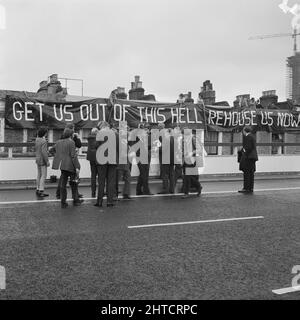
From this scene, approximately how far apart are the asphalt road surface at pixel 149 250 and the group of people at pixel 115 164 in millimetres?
623

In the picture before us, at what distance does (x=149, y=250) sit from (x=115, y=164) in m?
4.28

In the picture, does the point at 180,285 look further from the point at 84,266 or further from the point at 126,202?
the point at 126,202

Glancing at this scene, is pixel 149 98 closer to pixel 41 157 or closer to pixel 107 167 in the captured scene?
pixel 41 157

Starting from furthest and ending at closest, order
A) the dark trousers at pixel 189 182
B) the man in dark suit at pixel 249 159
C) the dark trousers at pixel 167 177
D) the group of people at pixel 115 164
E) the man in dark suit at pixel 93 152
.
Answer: the man in dark suit at pixel 249 159
the dark trousers at pixel 167 177
the dark trousers at pixel 189 182
the man in dark suit at pixel 93 152
the group of people at pixel 115 164

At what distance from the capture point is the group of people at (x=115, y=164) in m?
10.0

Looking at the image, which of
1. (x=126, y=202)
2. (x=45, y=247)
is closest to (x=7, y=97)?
(x=126, y=202)

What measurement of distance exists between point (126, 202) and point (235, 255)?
495 centimetres

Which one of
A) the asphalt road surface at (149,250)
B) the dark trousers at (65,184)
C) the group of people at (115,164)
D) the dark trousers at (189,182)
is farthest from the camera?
the dark trousers at (189,182)

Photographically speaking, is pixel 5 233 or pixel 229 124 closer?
pixel 5 233

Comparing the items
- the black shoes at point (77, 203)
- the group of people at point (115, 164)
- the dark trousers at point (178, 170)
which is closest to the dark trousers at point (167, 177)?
the group of people at point (115, 164)

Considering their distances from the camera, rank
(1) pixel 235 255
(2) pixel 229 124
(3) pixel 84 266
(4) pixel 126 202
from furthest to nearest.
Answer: (2) pixel 229 124, (4) pixel 126 202, (1) pixel 235 255, (3) pixel 84 266

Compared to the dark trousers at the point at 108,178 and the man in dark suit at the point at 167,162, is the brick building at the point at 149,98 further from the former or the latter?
the dark trousers at the point at 108,178

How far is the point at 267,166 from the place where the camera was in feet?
60.9
